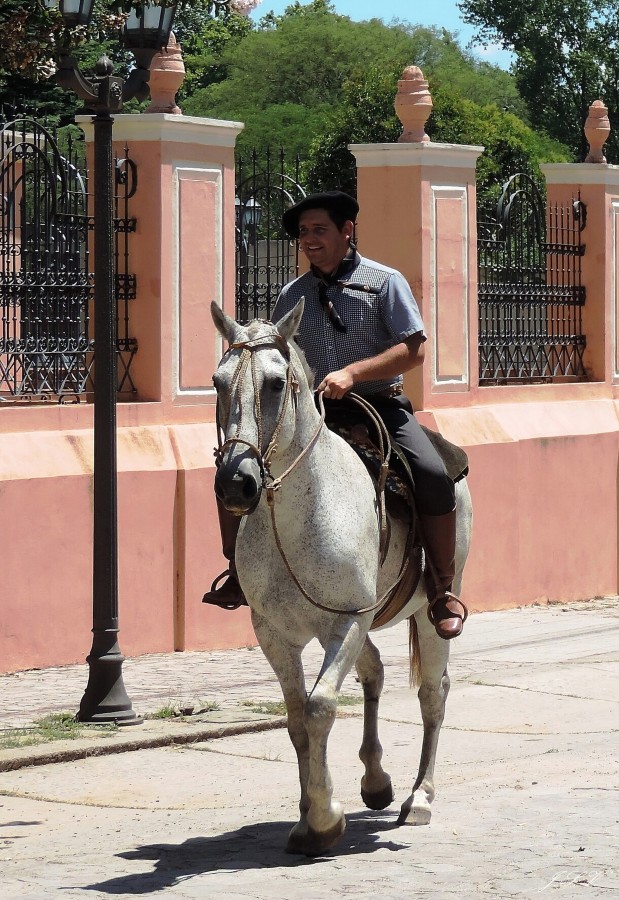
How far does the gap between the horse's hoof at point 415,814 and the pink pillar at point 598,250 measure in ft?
33.3

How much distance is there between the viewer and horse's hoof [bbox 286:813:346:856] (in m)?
6.73

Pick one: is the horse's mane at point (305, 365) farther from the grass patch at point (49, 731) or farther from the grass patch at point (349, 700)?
the grass patch at point (349, 700)

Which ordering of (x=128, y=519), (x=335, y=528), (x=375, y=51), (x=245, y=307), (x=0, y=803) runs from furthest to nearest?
(x=375, y=51), (x=245, y=307), (x=128, y=519), (x=0, y=803), (x=335, y=528)

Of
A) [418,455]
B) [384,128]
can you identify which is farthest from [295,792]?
[384,128]

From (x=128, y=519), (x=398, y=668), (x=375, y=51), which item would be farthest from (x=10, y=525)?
(x=375, y=51)

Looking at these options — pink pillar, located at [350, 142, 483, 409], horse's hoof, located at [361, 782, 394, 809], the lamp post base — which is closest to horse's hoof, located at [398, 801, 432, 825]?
horse's hoof, located at [361, 782, 394, 809]

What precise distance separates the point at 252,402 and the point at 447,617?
5.66ft

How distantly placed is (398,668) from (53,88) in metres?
28.9

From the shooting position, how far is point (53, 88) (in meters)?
38.6

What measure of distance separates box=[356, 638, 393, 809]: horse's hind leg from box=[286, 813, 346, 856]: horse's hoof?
2.52 ft

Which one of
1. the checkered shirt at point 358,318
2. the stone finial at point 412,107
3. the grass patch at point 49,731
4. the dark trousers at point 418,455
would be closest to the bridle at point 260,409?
the dark trousers at point 418,455

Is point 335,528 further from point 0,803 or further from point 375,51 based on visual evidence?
point 375,51

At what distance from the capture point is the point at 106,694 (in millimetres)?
9805

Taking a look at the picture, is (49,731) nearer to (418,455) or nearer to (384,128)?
(418,455)
